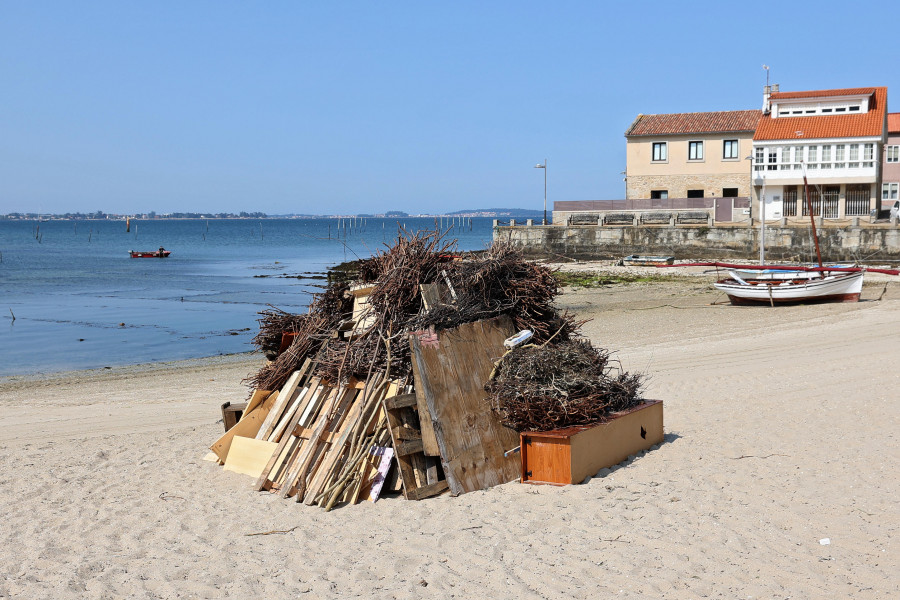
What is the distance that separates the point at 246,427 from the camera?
8555mm

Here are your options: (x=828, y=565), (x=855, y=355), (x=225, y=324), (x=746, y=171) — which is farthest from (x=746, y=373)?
(x=746, y=171)

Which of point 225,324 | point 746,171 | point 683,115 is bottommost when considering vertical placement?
point 225,324

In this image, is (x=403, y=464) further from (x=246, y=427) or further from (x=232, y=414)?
(x=232, y=414)

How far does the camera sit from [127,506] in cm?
736

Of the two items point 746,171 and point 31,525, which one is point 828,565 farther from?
point 746,171

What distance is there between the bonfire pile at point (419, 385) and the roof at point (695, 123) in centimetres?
4173

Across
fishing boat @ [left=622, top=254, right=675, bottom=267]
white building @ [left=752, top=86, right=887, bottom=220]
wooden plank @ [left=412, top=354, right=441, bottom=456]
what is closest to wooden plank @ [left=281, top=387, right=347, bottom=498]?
wooden plank @ [left=412, top=354, right=441, bottom=456]

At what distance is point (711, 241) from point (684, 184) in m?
8.93

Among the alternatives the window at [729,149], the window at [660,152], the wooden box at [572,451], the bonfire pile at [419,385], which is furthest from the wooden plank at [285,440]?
the window at [729,149]

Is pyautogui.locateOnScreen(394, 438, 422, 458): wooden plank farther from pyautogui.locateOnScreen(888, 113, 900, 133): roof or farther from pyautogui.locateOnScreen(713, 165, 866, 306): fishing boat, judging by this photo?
pyautogui.locateOnScreen(888, 113, 900, 133): roof

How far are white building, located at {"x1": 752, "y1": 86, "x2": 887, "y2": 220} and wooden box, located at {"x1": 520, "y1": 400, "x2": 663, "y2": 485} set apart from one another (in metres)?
38.1

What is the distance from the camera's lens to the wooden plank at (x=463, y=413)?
710cm

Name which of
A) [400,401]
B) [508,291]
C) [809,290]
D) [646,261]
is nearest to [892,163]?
[646,261]

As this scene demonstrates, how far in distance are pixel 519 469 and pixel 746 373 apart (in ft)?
22.5
